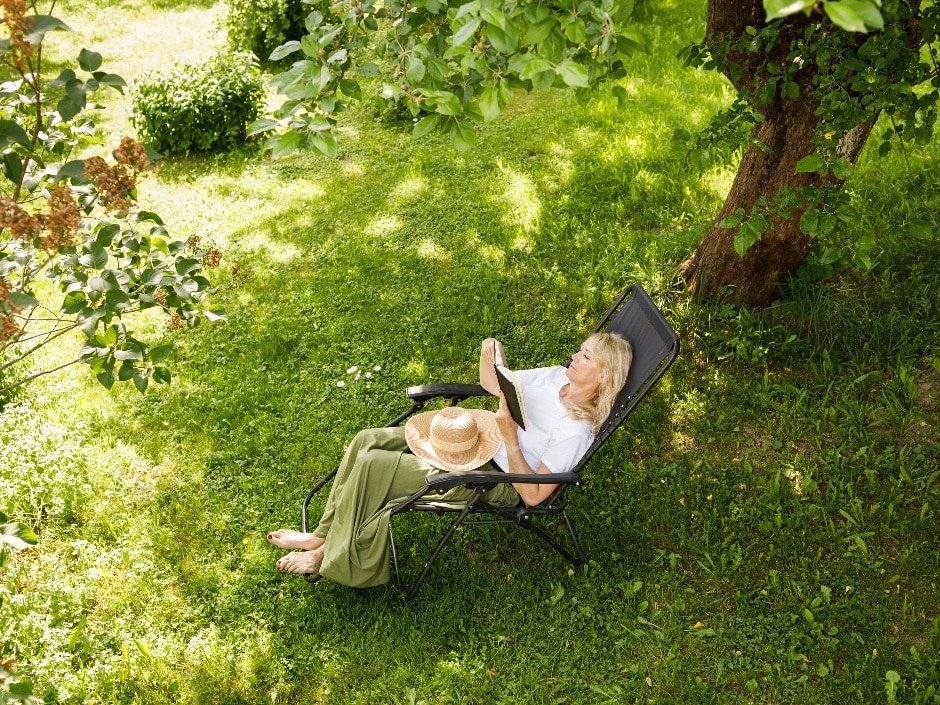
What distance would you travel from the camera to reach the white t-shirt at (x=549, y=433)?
3802mm

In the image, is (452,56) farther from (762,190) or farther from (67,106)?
(762,190)

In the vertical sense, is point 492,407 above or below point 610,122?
below

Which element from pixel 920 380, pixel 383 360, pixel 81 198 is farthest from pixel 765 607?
pixel 81 198

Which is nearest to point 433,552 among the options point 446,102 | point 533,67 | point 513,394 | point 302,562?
point 302,562

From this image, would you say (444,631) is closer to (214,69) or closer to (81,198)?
(81,198)

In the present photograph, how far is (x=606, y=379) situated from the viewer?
155 inches

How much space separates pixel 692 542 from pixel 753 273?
189 cm

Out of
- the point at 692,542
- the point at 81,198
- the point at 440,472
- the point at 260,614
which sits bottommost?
the point at 260,614

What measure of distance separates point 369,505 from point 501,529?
77 cm

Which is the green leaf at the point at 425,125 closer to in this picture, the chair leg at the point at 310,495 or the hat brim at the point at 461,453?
the hat brim at the point at 461,453

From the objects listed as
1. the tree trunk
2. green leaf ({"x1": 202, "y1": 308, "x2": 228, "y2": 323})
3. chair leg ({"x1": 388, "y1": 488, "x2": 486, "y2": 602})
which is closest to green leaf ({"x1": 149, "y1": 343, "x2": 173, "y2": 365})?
green leaf ({"x1": 202, "y1": 308, "x2": 228, "y2": 323})

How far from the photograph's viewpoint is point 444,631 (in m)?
3.71

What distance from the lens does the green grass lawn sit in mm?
3566

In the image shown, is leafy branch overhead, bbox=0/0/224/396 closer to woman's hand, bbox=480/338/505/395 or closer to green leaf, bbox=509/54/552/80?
green leaf, bbox=509/54/552/80
